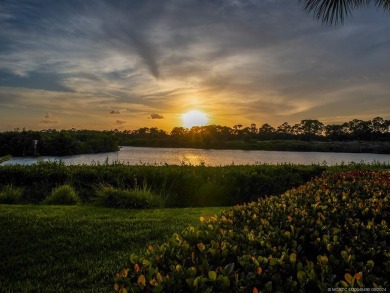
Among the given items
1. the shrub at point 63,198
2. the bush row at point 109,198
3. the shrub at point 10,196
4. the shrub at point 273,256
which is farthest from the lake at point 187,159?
the shrub at point 273,256

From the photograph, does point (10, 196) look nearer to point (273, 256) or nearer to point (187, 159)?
point (187, 159)

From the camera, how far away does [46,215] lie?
7910 mm

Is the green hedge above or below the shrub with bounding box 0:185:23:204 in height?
above

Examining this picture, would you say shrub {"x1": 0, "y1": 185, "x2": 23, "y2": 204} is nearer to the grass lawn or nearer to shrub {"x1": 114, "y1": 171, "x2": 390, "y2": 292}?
the grass lawn

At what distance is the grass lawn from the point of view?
184 inches

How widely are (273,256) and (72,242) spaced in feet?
14.1

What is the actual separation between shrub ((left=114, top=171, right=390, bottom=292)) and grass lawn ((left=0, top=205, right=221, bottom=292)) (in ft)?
5.14

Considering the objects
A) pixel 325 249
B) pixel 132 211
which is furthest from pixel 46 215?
pixel 325 249

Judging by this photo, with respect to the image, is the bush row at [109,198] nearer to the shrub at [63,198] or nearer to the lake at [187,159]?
the shrub at [63,198]

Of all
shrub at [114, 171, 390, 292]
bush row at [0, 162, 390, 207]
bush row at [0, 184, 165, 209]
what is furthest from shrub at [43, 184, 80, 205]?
shrub at [114, 171, 390, 292]

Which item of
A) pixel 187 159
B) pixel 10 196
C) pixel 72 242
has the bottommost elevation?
pixel 10 196

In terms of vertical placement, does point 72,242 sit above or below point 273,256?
below

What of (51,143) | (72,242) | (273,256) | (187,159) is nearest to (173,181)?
(187,159)

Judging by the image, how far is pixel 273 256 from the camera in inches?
123
